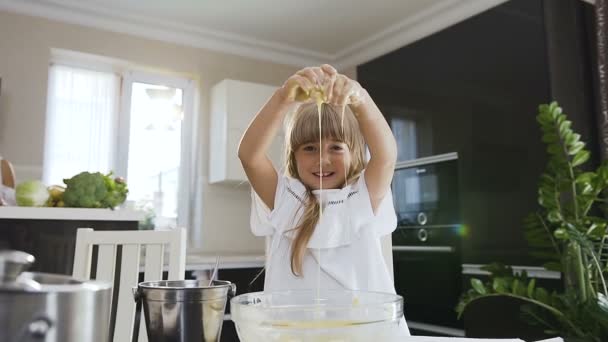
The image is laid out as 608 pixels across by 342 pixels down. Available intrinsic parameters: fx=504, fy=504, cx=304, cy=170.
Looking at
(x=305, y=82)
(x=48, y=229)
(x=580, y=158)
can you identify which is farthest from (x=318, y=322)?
(x=48, y=229)

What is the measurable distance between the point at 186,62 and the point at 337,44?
1.21 metres

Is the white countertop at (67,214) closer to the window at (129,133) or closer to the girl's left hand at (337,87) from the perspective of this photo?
the window at (129,133)

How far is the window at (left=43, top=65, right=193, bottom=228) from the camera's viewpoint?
343cm

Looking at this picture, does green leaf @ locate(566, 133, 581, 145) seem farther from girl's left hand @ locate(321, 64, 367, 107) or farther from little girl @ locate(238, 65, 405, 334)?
girl's left hand @ locate(321, 64, 367, 107)

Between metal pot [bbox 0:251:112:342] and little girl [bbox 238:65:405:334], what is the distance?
0.75 metres

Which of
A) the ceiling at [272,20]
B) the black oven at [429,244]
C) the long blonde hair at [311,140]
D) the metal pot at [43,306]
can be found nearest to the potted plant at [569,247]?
the black oven at [429,244]

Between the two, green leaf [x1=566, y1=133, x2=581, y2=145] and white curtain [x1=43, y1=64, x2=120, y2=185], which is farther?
white curtain [x1=43, y1=64, x2=120, y2=185]

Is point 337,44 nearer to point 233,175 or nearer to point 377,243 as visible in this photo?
point 233,175

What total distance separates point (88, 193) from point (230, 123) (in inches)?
63.5

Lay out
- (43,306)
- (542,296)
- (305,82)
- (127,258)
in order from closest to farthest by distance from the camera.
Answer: (43,306) < (305,82) < (127,258) < (542,296)

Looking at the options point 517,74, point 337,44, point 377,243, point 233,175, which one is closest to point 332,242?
point 377,243

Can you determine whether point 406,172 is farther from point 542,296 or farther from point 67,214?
point 67,214

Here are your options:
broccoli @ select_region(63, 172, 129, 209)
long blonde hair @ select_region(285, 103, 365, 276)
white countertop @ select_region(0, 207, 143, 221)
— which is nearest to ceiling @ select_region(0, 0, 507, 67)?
broccoli @ select_region(63, 172, 129, 209)

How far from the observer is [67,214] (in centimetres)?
214
